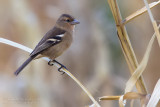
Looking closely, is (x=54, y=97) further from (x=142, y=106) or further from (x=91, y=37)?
(x=142, y=106)

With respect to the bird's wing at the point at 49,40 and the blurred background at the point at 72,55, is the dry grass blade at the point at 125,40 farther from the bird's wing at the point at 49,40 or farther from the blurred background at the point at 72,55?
the blurred background at the point at 72,55

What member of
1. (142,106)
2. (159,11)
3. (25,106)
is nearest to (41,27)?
(25,106)

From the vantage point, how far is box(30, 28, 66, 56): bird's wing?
250 cm

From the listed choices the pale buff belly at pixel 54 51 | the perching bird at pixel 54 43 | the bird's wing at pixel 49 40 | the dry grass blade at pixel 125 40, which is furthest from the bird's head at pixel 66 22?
the dry grass blade at pixel 125 40

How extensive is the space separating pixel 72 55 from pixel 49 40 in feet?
2.04

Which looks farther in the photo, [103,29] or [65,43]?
[103,29]

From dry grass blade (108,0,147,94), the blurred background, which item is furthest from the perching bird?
dry grass blade (108,0,147,94)

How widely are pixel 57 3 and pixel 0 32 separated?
0.75 m

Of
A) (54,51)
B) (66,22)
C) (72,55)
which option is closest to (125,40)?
(54,51)

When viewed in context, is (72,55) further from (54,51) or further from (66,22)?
(54,51)

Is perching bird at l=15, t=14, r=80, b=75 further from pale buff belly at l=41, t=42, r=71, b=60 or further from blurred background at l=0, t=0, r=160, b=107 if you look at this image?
blurred background at l=0, t=0, r=160, b=107

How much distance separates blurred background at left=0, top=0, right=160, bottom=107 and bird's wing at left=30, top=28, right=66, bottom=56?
0.47 feet

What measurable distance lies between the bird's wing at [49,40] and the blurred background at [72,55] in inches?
5.7

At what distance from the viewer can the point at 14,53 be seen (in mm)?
3135
